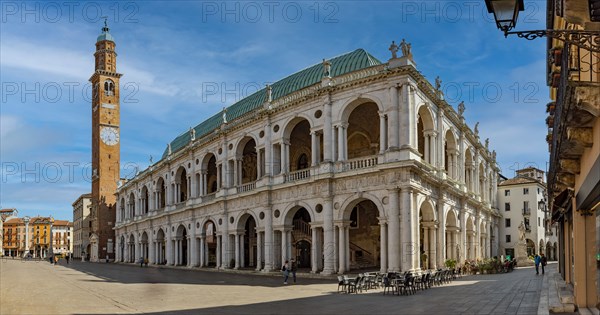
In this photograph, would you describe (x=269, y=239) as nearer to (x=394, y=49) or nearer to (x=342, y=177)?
(x=342, y=177)

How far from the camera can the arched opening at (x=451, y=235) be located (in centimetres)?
3872

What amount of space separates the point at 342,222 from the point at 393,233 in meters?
3.52

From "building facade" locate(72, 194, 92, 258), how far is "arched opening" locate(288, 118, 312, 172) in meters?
62.5

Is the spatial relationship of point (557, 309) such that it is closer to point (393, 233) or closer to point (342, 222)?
point (393, 233)

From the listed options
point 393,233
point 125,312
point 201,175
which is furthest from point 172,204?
point 125,312

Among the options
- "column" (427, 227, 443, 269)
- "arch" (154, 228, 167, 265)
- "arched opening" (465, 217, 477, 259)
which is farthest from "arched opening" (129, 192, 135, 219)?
"column" (427, 227, 443, 269)

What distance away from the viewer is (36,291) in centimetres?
2503

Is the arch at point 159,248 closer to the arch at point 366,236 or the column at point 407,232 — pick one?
the arch at point 366,236

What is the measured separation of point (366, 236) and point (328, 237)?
838 cm

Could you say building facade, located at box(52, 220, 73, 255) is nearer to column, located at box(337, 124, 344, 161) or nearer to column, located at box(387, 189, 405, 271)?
column, located at box(337, 124, 344, 161)

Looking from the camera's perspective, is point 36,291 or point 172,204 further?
point 172,204

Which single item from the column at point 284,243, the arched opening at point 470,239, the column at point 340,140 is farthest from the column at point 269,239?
the arched opening at point 470,239

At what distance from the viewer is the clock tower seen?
82875mm

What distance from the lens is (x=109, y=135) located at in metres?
83.8
